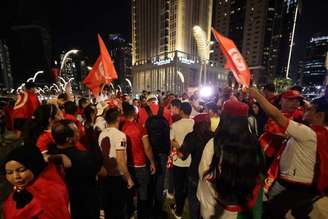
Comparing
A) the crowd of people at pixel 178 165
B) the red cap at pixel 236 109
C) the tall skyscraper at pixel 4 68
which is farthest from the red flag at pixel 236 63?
the tall skyscraper at pixel 4 68

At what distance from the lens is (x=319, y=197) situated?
8.39ft

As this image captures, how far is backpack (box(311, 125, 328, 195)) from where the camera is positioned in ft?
7.61

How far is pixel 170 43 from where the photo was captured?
74.9 metres

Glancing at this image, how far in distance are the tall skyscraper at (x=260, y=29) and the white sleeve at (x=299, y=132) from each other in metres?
104

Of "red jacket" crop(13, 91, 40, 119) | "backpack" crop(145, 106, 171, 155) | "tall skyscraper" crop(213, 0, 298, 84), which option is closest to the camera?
"backpack" crop(145, 106, 171, 155)

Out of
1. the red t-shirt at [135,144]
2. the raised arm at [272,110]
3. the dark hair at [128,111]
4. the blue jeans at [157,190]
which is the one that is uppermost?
the raised arm at [272,110]

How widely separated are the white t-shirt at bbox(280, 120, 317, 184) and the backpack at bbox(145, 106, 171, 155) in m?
2.18

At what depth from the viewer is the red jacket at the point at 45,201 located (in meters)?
1.69

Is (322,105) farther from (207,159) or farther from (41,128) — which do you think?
(41,128)

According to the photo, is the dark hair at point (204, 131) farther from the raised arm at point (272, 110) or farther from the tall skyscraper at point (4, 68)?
the tall skyscraper at point (4, 68)

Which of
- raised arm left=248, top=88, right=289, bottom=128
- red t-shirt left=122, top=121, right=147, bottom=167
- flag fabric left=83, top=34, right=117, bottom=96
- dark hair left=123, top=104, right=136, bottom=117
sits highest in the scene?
flag fabric left=83, top=34, right=117, bottom=96

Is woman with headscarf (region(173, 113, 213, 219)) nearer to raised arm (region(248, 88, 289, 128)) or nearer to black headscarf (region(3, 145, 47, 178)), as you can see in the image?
raised arm (region(248, 88, 289, 128))

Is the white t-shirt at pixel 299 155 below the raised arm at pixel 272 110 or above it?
below

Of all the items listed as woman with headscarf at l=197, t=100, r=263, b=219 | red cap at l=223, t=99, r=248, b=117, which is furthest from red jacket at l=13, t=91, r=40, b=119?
red cap at l=223, t=99, r=248, b=117
